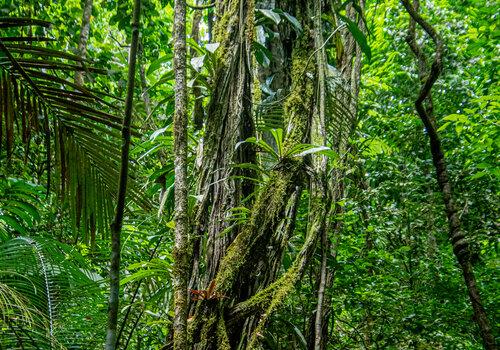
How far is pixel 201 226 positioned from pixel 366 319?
7.11 feet

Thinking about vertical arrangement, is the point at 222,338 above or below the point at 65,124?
below

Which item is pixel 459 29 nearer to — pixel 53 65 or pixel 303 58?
pixel 303 58

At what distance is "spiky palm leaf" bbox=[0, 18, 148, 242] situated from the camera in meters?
1.39

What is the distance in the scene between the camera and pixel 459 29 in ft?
19.9

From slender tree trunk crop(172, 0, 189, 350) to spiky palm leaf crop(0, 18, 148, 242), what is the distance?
0.73 ft

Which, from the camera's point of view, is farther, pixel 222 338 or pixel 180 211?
pixel 222 338

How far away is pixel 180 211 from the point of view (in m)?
1.25

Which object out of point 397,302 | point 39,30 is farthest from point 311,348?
point 39,30

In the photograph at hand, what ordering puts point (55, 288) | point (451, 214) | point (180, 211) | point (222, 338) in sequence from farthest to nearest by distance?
point (451, 214), point (55, 288), point (222, 338), point (180, 211)

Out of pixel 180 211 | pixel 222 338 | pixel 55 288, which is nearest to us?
pixel 180 211

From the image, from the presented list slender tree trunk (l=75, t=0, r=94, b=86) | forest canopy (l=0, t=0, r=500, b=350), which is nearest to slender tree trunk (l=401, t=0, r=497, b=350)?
forest canopy (l=0, t=0, r=500, b=350)

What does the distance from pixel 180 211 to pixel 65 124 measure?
0.53 metres

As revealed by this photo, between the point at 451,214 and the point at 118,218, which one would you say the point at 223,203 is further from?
the point at 451,214

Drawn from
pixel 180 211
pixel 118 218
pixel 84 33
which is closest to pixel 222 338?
pixel 180 211
